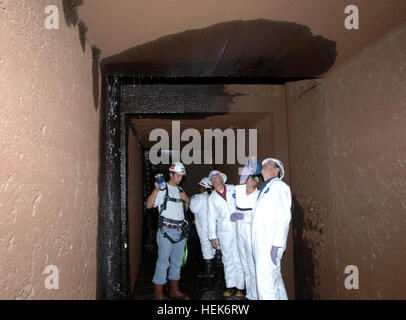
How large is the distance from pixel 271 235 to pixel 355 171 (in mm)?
1083

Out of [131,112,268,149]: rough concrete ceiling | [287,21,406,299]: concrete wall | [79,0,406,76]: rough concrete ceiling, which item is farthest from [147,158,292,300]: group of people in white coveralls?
[79,0,406,76]: rough concrete ceiling

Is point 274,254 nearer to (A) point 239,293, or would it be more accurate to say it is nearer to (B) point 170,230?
(A) point 239,293

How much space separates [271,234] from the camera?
305 centimetres

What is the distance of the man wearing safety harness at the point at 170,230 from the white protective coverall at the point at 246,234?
2.60ft

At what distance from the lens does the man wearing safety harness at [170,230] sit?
3.79 metres

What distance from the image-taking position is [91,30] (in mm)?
2137

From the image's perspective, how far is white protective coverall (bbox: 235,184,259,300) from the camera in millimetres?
3676

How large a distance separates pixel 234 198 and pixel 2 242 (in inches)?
137

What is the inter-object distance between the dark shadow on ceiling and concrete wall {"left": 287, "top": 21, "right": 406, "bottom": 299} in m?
0.35

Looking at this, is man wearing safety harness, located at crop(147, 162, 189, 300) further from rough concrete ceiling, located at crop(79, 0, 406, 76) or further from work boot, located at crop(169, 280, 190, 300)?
rough concrete ceiling, located at crop(79, 0, 406, 76)

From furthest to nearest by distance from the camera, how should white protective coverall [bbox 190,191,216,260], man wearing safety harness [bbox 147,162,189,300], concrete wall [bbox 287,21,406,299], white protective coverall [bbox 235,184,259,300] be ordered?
white protective coverall [bbox 190,191,216,260] → man wearing safety harness [bbox 147,162,189,300] → white protective coverall [bbox 235,184,259,300] → concrete wall [bbox 287,21,406,299]

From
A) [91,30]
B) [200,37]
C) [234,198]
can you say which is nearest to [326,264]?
[234,198]

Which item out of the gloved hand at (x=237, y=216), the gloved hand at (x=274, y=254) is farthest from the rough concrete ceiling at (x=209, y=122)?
the gloved hand at (x=274, y=254)

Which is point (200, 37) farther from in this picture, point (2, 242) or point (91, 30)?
point (2, 242)
